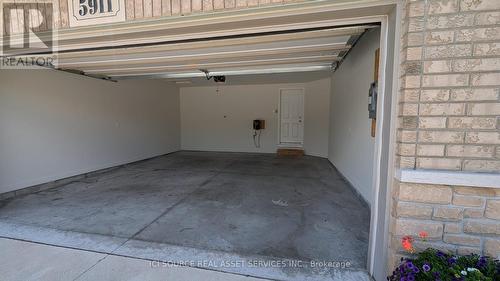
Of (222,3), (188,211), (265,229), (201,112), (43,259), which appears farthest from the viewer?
(201,112)

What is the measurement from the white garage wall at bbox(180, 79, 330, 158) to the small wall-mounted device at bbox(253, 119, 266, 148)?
12 cm

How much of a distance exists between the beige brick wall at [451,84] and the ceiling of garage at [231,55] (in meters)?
1.00

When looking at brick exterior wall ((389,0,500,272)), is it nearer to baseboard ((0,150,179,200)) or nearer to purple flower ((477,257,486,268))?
purple flower ((477,257,486,268))

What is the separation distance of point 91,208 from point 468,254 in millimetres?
3875

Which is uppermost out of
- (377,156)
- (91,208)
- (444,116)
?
(444,116)

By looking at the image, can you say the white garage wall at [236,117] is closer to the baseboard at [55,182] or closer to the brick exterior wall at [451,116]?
the baseboard at [55,182]

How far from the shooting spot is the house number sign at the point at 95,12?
5.95 feet

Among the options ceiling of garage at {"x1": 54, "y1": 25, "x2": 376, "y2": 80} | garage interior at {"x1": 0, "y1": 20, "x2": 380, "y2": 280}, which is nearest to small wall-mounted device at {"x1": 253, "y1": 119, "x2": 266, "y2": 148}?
garage interior at {"x1": 0, "y1": 20, "x2": 380, "y2": 280}

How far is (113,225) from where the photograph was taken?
8.48 feet

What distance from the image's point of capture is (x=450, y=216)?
4.51 ft

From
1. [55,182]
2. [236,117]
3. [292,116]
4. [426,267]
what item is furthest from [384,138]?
[236,117]

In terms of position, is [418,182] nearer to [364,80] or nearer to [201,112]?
[364,80]

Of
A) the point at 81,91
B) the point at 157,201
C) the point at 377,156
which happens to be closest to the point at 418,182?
the point at 377,156

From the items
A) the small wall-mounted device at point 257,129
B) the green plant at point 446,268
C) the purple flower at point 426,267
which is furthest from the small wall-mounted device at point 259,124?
the purple flower at point 426,267
